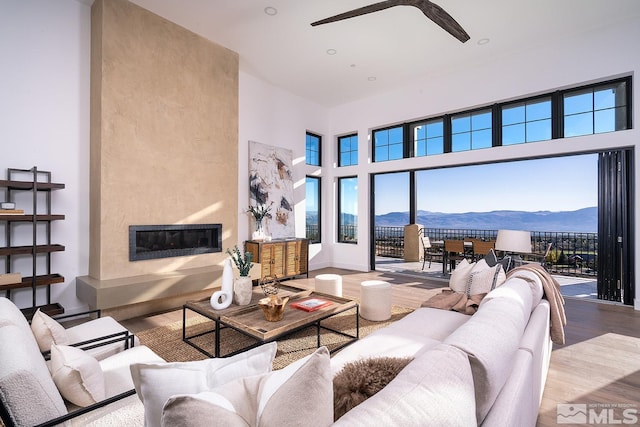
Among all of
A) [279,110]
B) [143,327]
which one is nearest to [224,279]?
[143,327]

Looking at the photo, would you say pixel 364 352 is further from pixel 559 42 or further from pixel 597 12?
pixel 559 42

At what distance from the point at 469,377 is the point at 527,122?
219 inches

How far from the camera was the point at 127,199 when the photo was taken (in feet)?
13.1

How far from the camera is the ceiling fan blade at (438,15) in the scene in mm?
3011

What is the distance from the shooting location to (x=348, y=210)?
756cm

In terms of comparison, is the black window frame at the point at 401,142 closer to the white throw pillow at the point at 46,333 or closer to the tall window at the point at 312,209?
the tall window at the point at 312,209

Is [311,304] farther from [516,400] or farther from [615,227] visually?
[615,227]

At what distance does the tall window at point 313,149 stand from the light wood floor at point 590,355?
141 inches

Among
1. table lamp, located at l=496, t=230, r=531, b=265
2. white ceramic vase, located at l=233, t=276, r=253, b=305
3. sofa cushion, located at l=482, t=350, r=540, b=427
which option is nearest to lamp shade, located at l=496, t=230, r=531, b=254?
table lamp, located at l=496, t=230, r=531, b=265

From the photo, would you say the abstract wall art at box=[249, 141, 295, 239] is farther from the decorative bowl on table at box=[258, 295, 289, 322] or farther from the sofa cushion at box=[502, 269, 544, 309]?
the sofa cushion at box=[502, 269, 544, 309]

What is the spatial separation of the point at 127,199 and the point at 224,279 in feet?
6.75

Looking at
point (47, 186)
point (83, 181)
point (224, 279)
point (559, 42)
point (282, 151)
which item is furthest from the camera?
point (282, 151)

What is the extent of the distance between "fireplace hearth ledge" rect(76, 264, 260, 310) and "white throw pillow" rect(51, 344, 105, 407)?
2.43m

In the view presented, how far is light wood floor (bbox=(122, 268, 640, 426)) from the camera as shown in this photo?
221 centimetres
